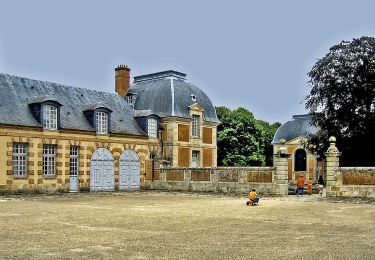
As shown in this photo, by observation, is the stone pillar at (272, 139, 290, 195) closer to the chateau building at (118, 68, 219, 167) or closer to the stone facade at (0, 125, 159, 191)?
the stone facade at (0, 125, 159, 191)

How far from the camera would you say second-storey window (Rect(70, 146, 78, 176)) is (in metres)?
31.6

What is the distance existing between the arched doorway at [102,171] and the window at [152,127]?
430 centimetres

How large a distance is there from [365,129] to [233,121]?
2413cm

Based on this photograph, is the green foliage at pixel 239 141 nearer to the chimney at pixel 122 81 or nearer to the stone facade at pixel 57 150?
the chimney at pixel 122 81

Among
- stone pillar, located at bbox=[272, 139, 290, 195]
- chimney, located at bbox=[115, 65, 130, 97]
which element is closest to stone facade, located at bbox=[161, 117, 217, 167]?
chimney, located at bbox=[115, 65, 130, 97]

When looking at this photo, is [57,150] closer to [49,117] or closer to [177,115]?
[49,117]

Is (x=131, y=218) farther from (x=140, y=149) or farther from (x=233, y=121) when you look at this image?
(x=233, y=121)

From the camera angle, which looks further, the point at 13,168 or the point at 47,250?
the point at 13,168

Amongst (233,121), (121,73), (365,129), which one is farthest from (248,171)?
(233,121)

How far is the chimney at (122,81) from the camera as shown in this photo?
43.3m

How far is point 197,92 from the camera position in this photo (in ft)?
143

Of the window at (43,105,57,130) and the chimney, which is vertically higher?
the chimney

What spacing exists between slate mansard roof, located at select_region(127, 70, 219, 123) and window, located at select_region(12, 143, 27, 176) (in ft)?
43.2

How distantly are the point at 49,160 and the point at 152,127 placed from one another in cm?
913
